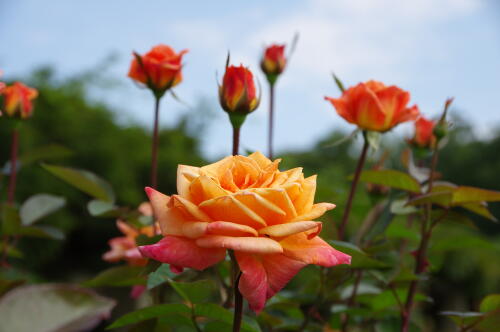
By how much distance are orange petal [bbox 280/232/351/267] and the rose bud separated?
0.46 m

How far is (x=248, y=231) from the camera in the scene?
317 millimetres

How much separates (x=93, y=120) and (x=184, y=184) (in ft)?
16.8

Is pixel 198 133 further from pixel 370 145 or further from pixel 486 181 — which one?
pixel 370 145

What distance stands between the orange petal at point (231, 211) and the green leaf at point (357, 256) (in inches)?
6.7

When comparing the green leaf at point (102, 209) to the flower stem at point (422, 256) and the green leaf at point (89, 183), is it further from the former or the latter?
the flower stem at point (422, 256)

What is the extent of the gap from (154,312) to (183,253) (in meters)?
0.17

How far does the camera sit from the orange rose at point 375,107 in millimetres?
613

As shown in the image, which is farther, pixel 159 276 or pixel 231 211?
pixel 159 276

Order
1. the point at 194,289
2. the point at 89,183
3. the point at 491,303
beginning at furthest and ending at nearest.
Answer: the point at 89,183, the point at 491,303, the point at 194,289

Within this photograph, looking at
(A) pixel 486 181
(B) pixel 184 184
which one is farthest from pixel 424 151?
(A) pixel 486 181

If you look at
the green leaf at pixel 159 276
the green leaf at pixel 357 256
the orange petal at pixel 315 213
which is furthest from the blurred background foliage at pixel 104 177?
the orange petal at pixel 315 213

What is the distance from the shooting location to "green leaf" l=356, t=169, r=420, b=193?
1.98ft

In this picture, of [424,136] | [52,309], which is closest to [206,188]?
[52,309]

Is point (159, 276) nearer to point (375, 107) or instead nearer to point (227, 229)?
point (227, 229)
